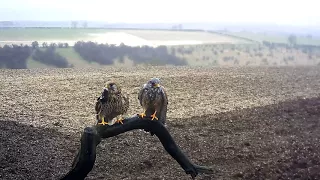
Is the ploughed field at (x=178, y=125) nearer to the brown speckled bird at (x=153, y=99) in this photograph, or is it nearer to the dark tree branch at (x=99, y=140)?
the dark tree branch at (x=99, y=140)

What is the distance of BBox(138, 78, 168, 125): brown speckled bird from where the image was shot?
4574mm

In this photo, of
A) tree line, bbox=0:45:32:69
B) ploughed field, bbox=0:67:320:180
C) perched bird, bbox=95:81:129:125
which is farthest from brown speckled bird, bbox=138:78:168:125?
tree line, bbox=0:45:32:69

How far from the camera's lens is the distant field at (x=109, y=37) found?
11306 mm

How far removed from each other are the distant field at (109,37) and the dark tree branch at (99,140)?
7048 mm

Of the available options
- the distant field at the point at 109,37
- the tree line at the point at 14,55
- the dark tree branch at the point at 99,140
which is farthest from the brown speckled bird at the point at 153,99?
the tree line at the point at 14,55

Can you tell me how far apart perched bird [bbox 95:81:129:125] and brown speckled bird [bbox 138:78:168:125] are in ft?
0.83

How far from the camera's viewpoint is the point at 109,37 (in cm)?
1282

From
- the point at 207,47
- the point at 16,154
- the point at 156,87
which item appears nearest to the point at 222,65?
the point at 207,47

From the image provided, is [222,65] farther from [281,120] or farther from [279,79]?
[281,120]

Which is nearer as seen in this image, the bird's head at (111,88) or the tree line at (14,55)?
the bird's head at (111,88)

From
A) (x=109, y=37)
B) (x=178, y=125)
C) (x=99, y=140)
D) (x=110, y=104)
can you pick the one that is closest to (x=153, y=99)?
(x=110, y=104)

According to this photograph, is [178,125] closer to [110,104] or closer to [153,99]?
[153,99]

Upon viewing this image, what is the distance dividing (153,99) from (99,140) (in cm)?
72

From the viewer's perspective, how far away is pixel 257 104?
1055 centimetres
